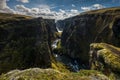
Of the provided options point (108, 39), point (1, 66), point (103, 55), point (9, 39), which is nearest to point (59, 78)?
point (103, 55)

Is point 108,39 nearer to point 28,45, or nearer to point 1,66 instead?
point 28,45

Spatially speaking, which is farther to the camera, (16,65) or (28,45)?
(28,45)

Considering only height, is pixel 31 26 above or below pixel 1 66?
above

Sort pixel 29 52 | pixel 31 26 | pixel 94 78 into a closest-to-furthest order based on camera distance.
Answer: pixel 94 78 → pixel 29 52 → pixel 31 26

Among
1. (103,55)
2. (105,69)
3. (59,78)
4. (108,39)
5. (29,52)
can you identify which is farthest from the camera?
(108,39)

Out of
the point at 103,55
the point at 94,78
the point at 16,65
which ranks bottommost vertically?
the point at 16,65

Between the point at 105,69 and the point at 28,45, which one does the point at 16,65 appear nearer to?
the point at 28,45

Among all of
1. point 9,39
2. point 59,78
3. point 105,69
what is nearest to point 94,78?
point 59,78
